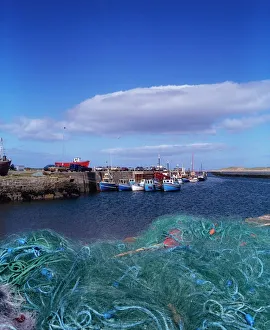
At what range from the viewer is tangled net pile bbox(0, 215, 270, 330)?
3133mm

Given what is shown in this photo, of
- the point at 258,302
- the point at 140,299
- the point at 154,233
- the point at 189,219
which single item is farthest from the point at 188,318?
the point at 189,219

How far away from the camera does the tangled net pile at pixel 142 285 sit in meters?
3.13

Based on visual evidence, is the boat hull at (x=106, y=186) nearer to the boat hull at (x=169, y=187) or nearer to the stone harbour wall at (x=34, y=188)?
the stone harbour wall at (x=34, y=188)

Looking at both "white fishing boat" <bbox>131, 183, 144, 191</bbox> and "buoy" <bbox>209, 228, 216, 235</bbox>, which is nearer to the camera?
"buoy" <bbox>209, 228, 216, 235</bbox>

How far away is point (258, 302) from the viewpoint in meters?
3.62

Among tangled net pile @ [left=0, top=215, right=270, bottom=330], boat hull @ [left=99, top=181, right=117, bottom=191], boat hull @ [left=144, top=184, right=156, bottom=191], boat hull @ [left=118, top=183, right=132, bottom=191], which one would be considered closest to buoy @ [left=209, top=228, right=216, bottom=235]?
tangled net pile @ [left=0, top=215, right=270, bottom=330]

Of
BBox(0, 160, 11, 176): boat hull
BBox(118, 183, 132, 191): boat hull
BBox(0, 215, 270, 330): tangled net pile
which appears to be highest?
BBox(0, 160, 11, 176): boat hull

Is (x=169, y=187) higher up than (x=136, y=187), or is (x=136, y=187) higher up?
(x=169, y=187)

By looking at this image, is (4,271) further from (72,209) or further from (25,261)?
(72,209)

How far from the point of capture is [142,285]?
3646 mm

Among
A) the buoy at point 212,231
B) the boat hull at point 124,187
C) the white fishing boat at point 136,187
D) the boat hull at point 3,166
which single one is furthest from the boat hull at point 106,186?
the buoy at point 212,231

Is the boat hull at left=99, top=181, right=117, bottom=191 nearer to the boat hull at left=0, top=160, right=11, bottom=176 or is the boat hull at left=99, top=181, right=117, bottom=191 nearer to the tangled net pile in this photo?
the boat hull at left=0, top=160, right=11, bottom=176

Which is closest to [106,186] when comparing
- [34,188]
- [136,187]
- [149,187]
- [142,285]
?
[136,187]

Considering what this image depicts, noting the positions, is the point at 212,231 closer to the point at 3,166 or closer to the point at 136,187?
the point at 3,166
